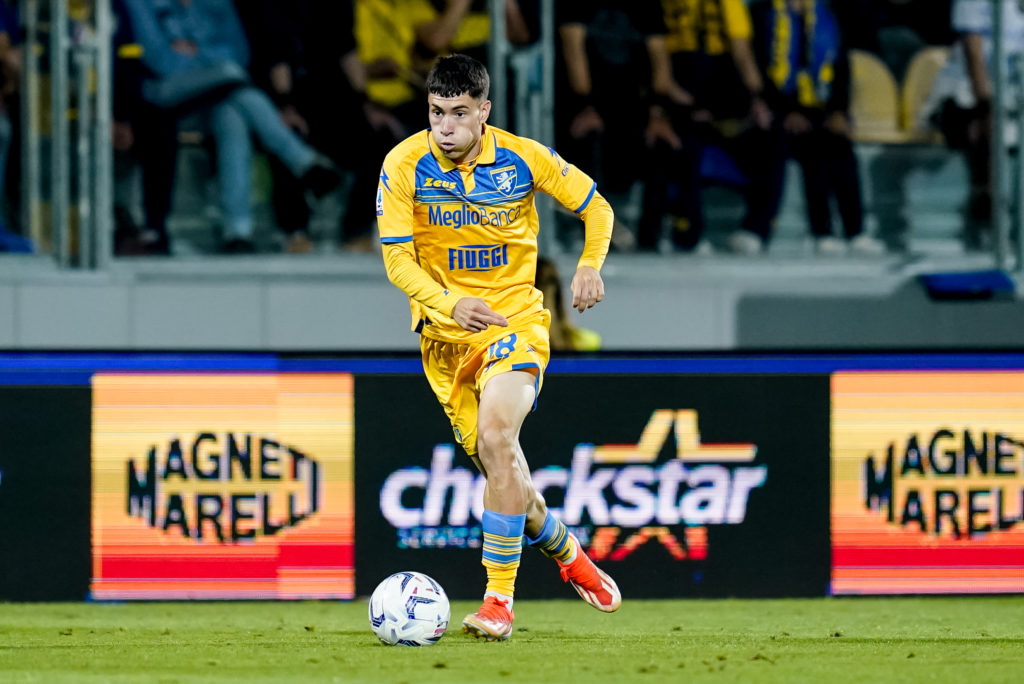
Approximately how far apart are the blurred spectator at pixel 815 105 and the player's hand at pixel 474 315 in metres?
5.75

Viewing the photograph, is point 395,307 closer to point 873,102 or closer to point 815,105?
point 815,105

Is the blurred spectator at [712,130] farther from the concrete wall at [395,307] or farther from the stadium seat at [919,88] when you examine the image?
the stadium seat at [919,88]

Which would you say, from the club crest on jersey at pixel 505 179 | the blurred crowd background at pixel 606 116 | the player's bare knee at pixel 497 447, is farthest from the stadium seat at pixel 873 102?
the player's bare knee at pixel 497 447

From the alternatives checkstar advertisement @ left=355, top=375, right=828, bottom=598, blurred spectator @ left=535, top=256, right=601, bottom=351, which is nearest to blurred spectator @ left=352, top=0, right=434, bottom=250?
blurred spectator @ left=535, top=256, right=601, bottom=351

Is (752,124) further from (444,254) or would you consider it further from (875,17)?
(444,254)

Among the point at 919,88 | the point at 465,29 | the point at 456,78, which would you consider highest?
the point at 465,29

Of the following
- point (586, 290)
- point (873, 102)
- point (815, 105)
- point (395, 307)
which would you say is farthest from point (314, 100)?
point (586, 290)

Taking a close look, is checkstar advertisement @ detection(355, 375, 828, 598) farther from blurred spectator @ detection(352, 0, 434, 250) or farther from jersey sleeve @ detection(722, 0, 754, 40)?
jersey sleeve @ detection(722, 0, 754, 40)

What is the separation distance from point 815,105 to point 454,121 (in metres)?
5.84

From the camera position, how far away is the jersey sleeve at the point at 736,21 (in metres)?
10.9

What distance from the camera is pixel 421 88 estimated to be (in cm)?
1067

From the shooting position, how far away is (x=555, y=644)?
18.6 feet

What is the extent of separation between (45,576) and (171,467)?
775mm

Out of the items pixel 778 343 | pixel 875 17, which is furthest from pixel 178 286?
pixel 875 17
